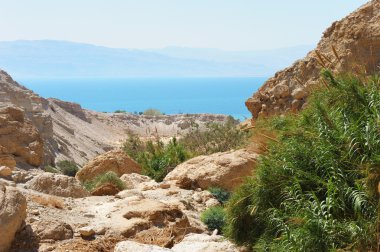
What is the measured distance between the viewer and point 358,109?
23.9ft

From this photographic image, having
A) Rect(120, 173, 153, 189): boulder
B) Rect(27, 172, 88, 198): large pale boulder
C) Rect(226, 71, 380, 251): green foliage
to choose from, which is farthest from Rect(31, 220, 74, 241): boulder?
Rect(120, 173, 153, 189): boulder

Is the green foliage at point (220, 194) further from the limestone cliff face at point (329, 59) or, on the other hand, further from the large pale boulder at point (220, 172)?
the limestone cliff face at point (329, 59)

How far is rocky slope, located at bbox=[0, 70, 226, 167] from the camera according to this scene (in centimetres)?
2075

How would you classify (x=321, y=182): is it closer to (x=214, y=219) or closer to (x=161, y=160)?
(x=214, y=219)

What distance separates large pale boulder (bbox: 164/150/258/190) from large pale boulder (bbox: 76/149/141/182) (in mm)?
3097

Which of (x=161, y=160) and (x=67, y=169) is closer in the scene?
(x=161, y=160)

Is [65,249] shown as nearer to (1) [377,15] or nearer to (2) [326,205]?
(2) [326,205]

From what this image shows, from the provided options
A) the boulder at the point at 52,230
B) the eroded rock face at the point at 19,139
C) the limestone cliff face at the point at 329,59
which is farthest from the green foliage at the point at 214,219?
the eroded rock face at the point at 19,139

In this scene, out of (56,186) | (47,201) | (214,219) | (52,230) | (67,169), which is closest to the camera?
(52,230)

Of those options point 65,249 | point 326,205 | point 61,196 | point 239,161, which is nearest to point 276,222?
point 326,205

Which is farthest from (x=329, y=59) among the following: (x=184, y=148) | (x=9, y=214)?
(x=9, y=214)

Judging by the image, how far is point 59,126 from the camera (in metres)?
54.2

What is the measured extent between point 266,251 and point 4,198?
3.30 metres

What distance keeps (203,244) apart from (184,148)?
490 inches
